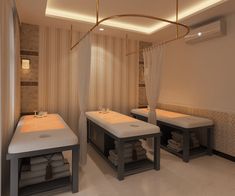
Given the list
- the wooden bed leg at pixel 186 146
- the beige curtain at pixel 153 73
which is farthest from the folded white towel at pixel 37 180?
the wooden bed leg at pixel 186 146

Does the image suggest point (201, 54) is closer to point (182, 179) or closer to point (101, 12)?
point (101, 12)

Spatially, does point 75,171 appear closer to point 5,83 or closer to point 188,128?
point 5,83

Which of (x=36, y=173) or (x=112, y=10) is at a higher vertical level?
(x=112, y=10)

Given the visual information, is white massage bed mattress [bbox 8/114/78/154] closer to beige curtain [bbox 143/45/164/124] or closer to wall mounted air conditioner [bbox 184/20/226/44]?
beige curtain [bbox 143/45/164/124]

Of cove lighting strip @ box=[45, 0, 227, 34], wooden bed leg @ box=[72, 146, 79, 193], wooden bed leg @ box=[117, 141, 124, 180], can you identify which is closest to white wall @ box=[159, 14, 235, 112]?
cove lighting strip @ box=[45, 0, 227, 34]

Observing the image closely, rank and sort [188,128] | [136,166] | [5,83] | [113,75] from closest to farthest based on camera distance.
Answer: [5,83] → [136,166] → [188,128] → [113,75]

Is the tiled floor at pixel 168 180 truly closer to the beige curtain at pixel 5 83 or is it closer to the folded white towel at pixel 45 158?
the folded white towel at pixel 45 158

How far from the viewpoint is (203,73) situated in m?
3.53

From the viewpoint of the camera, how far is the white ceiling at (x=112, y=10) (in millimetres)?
2785

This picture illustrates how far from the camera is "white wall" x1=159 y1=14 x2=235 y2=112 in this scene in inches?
120

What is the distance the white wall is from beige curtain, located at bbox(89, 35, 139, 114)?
0.87 meters

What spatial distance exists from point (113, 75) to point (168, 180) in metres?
2.65

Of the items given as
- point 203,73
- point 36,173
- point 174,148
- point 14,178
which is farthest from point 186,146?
point 14,178

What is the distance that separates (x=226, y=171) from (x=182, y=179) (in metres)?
0.78
